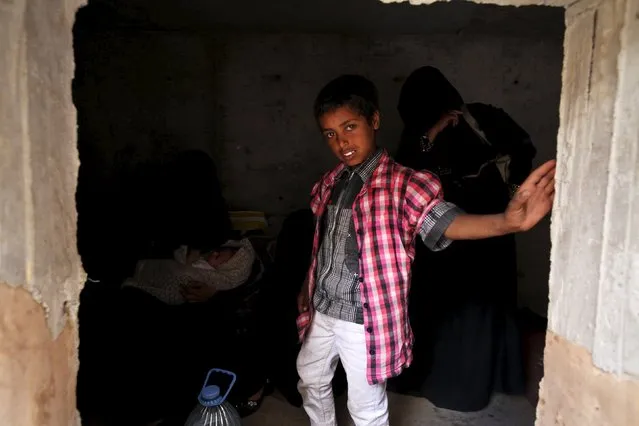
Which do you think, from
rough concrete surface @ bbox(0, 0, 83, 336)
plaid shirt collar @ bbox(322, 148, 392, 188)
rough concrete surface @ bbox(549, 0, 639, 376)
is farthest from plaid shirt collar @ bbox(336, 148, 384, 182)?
rough concrete surface @ bbox(0, 0, 83, 336)

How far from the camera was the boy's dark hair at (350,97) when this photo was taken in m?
1.32

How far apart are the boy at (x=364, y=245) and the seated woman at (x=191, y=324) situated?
605 millimetres

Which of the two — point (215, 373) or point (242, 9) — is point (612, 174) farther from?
point (242, 9)

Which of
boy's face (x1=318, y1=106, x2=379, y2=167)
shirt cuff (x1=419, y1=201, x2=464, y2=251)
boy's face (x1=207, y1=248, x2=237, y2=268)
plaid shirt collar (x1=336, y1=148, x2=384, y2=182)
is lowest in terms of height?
boy's face (x1=207, y1=248, x2=237, y2=268)

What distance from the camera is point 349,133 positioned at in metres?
1.32

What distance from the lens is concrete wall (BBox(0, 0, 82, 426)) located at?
2.18 ft

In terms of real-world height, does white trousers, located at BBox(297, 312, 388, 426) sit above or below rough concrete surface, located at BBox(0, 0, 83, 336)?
below

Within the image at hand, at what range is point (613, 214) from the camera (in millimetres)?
722

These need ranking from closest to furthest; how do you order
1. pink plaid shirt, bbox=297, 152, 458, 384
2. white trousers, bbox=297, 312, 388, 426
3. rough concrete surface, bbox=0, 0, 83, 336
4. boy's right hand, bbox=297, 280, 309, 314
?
rough concrete surface, bbox=0, 0, 83, 336 → pink plaid shirt, bbox=297, 152, 458, 384 → white trousers, bbox=297, 312, 388, 426 → boy's right hand, bbox=297, 280, 309, 314

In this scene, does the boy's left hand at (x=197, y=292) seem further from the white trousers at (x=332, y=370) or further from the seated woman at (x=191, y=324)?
the white trousers at (x=332, y=370)

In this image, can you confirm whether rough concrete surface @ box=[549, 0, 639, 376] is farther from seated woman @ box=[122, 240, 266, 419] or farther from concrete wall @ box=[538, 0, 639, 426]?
seated woman @ box=[122, 240, 266, 419]

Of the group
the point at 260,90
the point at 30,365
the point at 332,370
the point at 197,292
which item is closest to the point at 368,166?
the point at 332,370

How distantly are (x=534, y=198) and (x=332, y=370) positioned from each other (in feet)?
2.76

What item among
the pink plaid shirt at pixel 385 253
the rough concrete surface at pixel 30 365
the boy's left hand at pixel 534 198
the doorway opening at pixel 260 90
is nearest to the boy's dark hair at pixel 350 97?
the pink plaid shirt at pixel 385 253
